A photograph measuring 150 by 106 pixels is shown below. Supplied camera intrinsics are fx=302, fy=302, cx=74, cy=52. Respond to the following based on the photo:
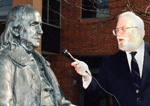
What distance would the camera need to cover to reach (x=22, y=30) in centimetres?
247

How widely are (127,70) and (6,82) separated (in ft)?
4.61

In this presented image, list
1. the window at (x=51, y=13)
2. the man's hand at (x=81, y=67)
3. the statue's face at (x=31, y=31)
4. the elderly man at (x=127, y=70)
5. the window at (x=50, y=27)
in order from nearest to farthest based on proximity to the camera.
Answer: the statue's face at (x=31, y=31), the man's hand at (x=81, y=67), the elderly man at (x=127, y=70), the window at (x=50, y=27), the window at (x=51, y=13)

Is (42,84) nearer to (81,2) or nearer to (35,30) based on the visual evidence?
(35,30)

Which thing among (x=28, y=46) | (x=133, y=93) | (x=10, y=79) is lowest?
(x=133, y=93)

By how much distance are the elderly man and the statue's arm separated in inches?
29.5

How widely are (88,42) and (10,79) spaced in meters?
10.6

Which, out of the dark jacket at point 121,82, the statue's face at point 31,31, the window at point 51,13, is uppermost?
the window at point 51,13

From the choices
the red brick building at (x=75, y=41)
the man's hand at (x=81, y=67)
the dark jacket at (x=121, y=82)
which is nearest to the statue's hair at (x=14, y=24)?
the man's hand at (x=81, y=67)

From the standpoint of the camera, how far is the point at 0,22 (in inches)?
464

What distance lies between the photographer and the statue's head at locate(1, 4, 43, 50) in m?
2.47

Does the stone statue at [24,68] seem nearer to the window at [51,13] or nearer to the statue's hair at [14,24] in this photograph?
the statue's hair at [14,24]

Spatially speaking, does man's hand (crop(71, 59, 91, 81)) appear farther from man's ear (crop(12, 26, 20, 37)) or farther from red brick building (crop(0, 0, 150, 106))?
red brick building (crop(0, 0, 150, 106))

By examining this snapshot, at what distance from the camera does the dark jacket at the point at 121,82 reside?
10.2 feet

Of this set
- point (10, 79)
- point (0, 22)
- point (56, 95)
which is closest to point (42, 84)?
point (56, 95)
